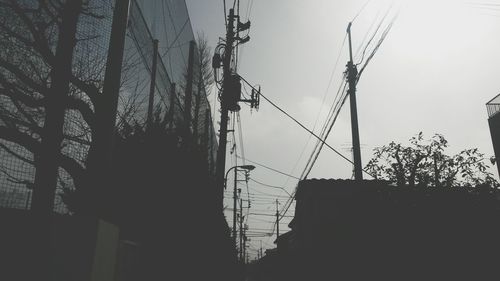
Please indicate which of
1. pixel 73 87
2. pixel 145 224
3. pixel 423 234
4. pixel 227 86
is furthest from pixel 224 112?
pixel 73 87

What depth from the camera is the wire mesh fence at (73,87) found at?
2.63 meters

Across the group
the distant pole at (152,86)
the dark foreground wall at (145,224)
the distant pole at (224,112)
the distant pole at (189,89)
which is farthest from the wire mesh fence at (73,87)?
the distant pole at (224,112)

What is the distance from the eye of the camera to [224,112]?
40.1 feet

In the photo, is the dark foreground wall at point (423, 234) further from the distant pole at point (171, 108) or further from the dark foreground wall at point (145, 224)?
the distant pole at point (171, 108)

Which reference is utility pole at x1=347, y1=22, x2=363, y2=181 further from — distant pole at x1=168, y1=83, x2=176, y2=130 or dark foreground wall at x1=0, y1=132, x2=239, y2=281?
distant pole at x1=168, y1=83, x2=176, y2=130

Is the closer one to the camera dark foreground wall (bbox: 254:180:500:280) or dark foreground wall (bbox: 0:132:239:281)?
dark foreground wall (bbox: 0:132:239:281)

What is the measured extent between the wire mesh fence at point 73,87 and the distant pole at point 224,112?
Answer: 204 inches

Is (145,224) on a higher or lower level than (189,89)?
lower

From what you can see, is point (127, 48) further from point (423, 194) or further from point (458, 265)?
point (458, 265)

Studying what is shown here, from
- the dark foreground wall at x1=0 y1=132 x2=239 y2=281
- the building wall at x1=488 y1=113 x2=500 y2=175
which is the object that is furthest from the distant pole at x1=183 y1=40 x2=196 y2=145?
the building wall at x1=488 y1=113 x2=500 y2=175

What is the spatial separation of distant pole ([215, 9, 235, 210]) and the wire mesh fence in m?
5.19

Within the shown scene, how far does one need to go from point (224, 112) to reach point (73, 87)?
8.63 m

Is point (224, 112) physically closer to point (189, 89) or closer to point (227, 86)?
point (227, 86)

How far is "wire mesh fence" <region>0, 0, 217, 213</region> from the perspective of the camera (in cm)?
263
